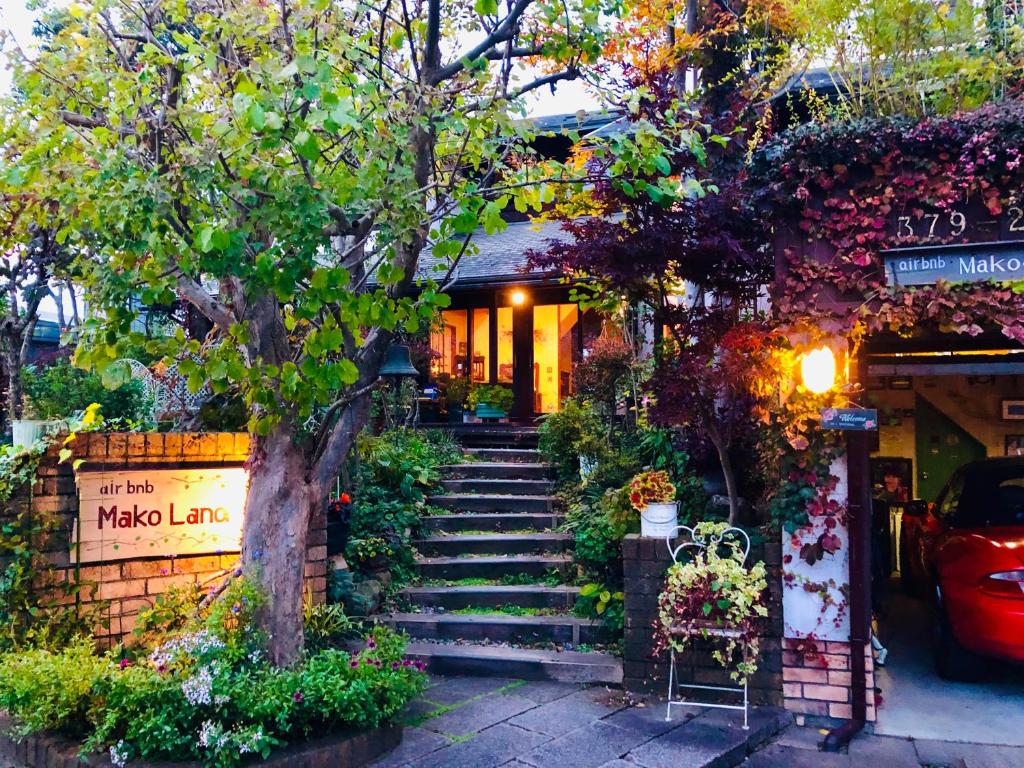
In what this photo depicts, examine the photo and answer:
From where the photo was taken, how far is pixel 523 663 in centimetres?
536

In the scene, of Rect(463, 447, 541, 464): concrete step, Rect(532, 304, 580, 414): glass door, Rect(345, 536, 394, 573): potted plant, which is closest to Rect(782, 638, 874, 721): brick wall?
Rect(345, 536, 394, 573): potted plant

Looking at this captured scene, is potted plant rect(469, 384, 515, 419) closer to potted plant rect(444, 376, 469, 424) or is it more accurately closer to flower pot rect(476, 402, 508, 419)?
flower pot rect(476, 402, 508, 419)

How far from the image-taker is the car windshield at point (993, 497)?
18.1 feet

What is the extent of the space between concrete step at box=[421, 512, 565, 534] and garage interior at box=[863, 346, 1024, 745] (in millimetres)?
3152

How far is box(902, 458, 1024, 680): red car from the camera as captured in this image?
4730 millimetres

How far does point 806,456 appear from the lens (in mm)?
4773

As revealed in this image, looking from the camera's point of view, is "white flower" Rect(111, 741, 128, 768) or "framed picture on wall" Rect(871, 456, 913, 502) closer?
"white flower" Rect(111, 741, 128, 768)

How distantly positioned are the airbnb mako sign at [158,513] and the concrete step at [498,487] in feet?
11.1

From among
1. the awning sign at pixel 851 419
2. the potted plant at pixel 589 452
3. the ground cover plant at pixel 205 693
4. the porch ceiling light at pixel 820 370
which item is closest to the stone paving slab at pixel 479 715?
the ground cover plant at pixel 205 693

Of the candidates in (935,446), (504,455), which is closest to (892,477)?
(935,446)

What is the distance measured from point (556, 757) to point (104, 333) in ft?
11.0

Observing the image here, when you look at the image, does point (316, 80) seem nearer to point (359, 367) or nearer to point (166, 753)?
point (359, 367)

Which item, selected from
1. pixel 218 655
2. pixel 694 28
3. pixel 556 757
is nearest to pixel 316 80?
pixel 218 655

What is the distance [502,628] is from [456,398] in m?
6.77
